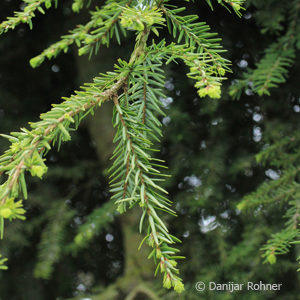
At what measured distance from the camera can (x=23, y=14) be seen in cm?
46

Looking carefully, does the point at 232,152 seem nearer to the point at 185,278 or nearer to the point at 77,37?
the point at 185,278

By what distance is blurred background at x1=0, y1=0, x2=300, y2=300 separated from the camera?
971 mm

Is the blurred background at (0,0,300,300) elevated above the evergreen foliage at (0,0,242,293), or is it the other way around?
the evergreen foliage at (0,0,242,293)

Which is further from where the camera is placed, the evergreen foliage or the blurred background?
the blurred background

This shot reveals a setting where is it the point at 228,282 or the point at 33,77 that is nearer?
the point at 228,282

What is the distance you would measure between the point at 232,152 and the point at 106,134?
0.48 m

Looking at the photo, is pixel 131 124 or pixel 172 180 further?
pixel 172 180

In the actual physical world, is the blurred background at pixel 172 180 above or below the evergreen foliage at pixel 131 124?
below

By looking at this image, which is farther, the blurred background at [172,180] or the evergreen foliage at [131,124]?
the blurred background at [172,180]

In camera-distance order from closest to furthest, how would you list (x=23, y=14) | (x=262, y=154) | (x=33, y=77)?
(x=23, y=14), (x=262, y=154), (x=33, y=77)

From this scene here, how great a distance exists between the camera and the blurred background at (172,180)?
97 cm

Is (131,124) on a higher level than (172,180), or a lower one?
higher

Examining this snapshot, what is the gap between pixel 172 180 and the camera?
1.00 m

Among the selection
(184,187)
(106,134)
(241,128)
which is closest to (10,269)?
(106,134)
